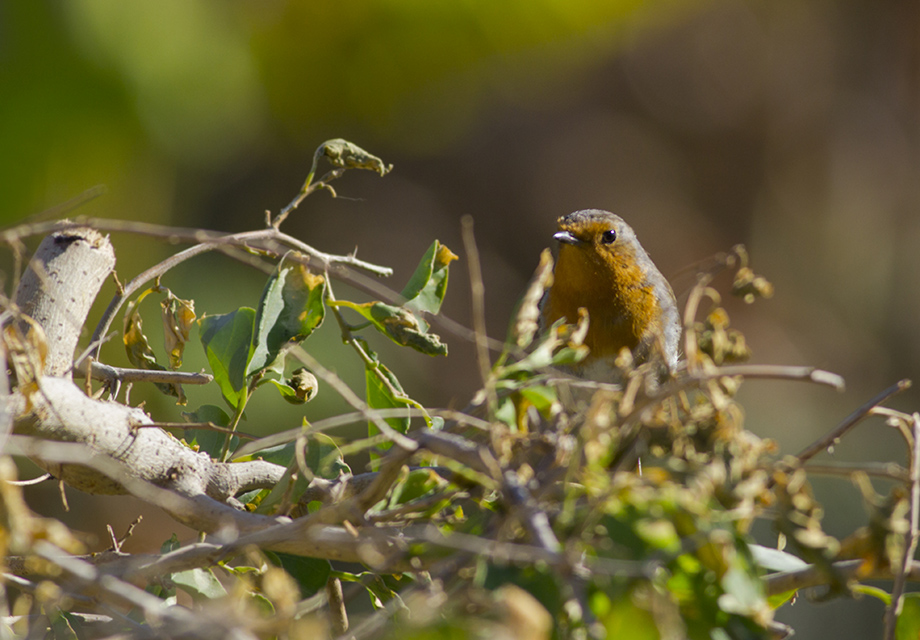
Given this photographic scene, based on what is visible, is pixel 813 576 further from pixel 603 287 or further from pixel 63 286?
pixel 603 287

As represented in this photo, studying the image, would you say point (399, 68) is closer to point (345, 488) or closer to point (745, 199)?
point (745, 199)

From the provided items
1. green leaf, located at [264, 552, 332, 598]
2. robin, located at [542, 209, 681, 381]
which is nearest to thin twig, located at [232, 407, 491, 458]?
green leaf, located at [264, 552, 332, 598]

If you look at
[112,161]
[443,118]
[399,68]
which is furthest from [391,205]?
[112,161]

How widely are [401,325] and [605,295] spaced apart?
1274mm

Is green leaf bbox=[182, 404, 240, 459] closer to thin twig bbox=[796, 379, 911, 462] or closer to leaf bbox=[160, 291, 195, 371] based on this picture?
leaf bbox=[160, 291, 195, 371]

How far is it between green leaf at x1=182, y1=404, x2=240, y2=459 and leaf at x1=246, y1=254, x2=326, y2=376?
0.63 ft

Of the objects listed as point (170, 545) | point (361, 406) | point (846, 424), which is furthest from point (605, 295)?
point (361, 406)

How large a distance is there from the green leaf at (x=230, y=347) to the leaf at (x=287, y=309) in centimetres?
3

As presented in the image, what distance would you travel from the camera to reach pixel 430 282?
4.59ft

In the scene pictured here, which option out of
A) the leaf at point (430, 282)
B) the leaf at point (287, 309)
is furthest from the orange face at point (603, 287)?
the leaf at point (287, 309)

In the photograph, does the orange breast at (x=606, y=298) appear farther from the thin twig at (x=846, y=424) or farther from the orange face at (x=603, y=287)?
the thin twig at (x=846, y=424)

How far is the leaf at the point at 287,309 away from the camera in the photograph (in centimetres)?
136

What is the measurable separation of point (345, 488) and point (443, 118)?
556 centimetres

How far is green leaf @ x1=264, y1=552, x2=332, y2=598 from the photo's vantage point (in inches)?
48.0
